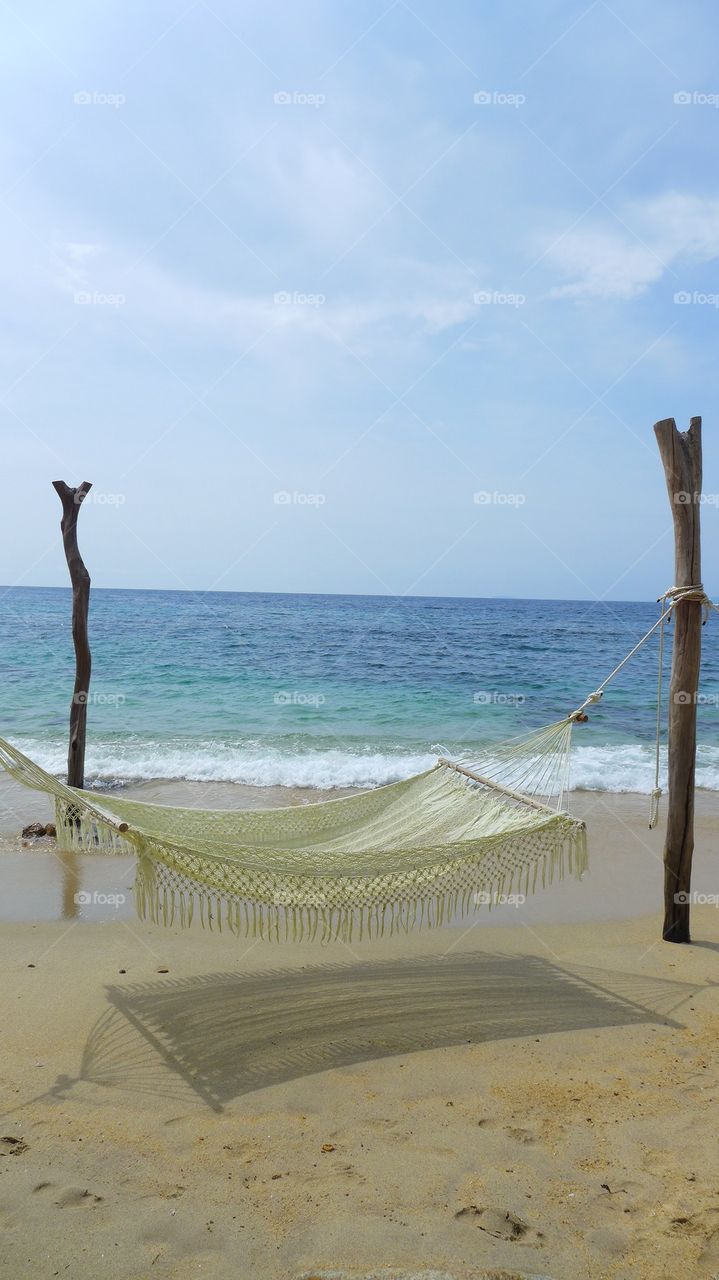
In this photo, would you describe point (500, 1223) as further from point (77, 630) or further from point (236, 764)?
point (236, 764)

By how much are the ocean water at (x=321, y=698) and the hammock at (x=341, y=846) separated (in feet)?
8.43

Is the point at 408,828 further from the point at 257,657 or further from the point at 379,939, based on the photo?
the point at 257,657

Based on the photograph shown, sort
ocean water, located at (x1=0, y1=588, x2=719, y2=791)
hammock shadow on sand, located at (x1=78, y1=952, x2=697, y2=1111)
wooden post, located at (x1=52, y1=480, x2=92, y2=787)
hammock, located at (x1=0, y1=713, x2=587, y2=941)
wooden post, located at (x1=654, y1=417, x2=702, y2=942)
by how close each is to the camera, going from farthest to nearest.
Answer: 1. ocean water, located at (x1=0, y1=588, x2=719, y2=791)
2. wooden post, located at (x1=52, y1=480, x2=92, y2=787)
3. wooden post, located at (x1=654, y1=417, x2=702, y2=942)
4. hammock, located at (x1=0, y1=713, x2=587, y2=941)
5. hammock shadow on sand, located at (x1=78, y1=952, x2=697, y2=1111)

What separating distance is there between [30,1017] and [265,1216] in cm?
119

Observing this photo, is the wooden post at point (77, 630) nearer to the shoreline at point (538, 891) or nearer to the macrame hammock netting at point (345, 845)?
the shoreline at point (538, 891)

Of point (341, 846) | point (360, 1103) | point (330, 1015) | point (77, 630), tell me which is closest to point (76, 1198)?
point (360, 1103)

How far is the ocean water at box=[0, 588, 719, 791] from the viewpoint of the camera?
762 cm

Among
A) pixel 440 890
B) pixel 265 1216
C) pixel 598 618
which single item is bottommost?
pixel 265 1216

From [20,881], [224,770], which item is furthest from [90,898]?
[224,770]

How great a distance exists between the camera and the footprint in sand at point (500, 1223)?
1.75m

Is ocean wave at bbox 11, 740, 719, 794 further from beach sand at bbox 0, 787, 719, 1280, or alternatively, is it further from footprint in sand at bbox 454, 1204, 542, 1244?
footprint in sand at bbox 454, 1204, 542, 1244

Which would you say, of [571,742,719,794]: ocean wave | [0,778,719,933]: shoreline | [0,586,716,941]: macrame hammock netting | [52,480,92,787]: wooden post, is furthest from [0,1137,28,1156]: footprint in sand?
[571,742,719,794]: ocean wave

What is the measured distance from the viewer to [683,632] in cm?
324

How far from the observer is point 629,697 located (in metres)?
12.1
